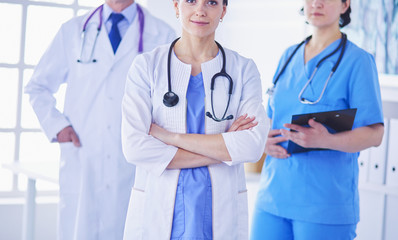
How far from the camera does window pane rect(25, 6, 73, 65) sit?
11.4 ft

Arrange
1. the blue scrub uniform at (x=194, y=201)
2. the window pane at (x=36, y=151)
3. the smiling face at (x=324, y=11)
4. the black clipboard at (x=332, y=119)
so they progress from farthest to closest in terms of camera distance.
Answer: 1. the window pane at (x=36, y=151)
2. the smiling face at (x=324, y=11)
3. the black clipboard at (x=332, y=119)
4. the blue scrub uniform at (x=194, y=201)

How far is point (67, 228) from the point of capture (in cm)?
208

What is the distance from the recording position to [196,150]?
1443mm

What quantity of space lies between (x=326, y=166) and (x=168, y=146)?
65 centimetres

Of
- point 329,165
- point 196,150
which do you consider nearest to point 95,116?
point 196,150

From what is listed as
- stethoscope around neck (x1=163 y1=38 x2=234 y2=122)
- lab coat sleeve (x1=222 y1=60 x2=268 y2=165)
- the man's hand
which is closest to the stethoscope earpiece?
stethoscope around neck (x1=163 y1=38 x2=234 y2=122)

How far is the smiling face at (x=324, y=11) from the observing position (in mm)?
1869

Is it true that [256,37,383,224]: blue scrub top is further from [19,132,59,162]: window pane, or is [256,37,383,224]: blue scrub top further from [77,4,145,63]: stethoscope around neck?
[19,132,59,162]: window pane

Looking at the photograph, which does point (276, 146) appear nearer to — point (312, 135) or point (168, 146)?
point (312, 135)

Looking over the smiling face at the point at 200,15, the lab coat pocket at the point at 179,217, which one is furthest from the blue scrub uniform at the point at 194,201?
the smiling face at the point at 200,15

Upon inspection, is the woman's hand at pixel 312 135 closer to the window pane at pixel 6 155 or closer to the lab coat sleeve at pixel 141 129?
the lab coat sleeve at pixel 141 129

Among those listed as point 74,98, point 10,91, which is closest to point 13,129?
point 10,91

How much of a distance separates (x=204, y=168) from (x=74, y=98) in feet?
2.68

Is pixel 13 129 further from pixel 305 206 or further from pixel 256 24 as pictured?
pixel 305 206
